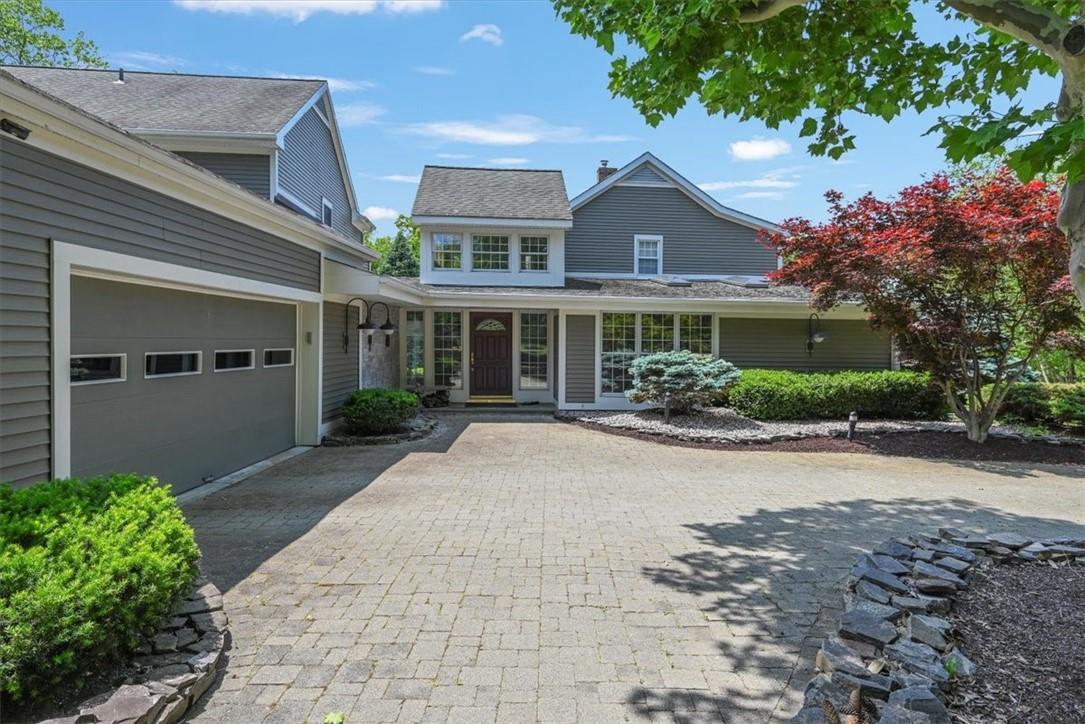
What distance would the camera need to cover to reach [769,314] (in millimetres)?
13656

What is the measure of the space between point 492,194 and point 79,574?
14.8 m

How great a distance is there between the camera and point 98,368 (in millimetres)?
5156

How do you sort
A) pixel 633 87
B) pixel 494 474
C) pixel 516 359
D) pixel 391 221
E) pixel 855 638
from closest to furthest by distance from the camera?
pixel 855 638
pixel 633 87
pixel 494 474
pixel 516 359
pixel 391 221

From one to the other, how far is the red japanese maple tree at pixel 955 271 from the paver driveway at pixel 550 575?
2.31 meters

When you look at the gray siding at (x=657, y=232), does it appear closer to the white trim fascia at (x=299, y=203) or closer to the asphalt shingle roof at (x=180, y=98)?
the white trim fascia at (x=299, y=203)

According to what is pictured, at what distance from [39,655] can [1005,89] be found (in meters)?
7.38

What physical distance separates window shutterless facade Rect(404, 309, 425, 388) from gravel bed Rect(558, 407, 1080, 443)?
4.74m

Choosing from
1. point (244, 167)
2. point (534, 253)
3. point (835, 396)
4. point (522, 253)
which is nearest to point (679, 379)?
point (835, 396)

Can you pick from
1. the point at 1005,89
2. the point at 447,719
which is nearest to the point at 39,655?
the point at 447,719

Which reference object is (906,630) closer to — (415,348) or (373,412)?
(373,412)

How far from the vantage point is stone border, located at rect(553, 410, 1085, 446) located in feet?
34.1

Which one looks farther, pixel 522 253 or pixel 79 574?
pixel 522 253

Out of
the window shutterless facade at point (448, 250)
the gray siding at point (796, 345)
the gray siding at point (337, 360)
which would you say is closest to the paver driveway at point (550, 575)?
the gray siding at point (337, 360)

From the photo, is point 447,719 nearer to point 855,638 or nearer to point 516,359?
point 855,638
